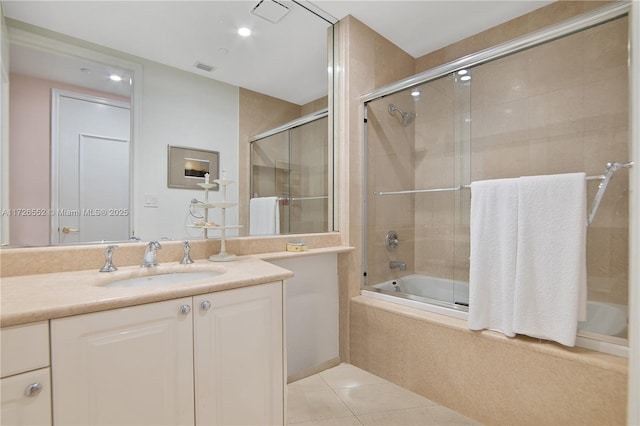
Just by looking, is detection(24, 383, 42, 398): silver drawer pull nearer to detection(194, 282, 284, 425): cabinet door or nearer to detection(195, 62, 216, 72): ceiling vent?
detection(194, 282, 284, 425): cabinet door

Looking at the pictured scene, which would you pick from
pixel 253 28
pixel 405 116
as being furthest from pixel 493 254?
pixel 253 28

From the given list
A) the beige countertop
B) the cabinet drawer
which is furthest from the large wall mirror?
the cabinet drawer

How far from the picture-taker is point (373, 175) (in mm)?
2250

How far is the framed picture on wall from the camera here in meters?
1.49

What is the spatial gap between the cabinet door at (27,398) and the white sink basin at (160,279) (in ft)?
1.40

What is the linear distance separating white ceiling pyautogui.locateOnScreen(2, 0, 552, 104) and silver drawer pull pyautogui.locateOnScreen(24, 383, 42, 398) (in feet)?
4.00

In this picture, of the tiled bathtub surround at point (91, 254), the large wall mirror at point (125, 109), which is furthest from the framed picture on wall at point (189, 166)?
the tiled bathtub surround at point (91, 254)

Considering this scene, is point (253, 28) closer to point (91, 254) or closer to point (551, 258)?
point (91, 254)

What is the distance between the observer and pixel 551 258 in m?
1.29

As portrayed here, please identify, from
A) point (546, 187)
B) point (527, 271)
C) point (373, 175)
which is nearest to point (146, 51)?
point (373, 175)

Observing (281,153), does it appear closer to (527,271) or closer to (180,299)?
(180,299)

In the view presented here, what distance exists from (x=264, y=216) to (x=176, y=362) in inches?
40.7

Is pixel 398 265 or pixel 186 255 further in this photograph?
pixel 398 265

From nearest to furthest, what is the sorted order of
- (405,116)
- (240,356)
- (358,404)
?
(240,356)
(358,404)
(405,116)
